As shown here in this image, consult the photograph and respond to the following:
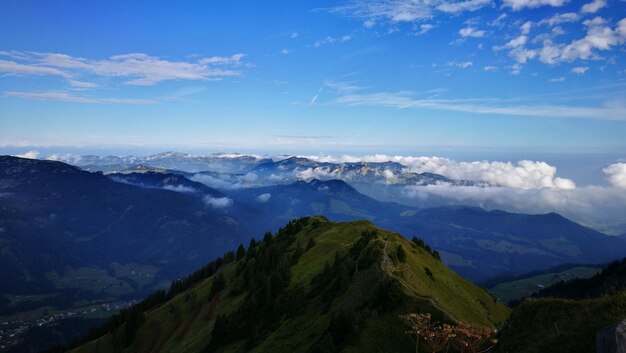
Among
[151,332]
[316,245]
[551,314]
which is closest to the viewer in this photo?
[551,314]

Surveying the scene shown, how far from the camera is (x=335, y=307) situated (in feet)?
203

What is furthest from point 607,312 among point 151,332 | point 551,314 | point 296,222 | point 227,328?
point 296,222

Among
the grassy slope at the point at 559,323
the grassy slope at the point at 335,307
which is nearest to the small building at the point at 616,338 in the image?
the grassy slope at the point at 559,323

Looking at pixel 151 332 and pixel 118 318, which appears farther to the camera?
pixel 118 318

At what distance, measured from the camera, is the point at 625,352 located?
10.0 meters

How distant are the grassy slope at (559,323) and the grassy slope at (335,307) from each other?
11.8 meters

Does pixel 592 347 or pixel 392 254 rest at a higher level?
pixel 592 347

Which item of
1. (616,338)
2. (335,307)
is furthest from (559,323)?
(335,307)

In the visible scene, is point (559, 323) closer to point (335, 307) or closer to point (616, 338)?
point (616, 338)

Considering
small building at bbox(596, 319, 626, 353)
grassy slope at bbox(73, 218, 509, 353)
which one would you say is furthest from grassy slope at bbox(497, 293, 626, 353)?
small building at bbox(596, 319, 626, 353)

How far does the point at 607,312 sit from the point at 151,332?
511ft

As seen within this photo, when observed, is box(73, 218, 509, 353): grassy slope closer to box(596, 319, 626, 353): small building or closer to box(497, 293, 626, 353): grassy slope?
box(497, 293, 626, 353): grassy slope

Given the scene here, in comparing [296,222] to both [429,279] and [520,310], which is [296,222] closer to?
[429,279]

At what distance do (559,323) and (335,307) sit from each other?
38.9 m
